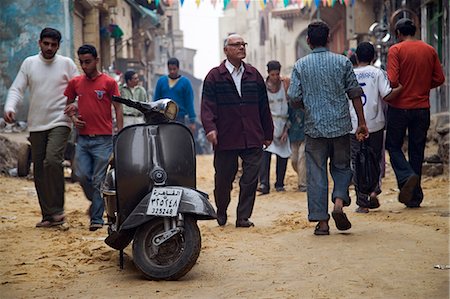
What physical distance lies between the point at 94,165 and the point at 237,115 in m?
1.37

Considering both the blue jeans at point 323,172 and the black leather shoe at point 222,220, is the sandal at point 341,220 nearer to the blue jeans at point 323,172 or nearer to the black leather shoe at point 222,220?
the blue jeans at point 323,172

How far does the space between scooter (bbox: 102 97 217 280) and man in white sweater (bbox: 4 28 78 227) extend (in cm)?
183

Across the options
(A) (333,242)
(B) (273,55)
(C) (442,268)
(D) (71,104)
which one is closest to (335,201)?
(A) (333,242)

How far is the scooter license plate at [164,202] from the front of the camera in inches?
189

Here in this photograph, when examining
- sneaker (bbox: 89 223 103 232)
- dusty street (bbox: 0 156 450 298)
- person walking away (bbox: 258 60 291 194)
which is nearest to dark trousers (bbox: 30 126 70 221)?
dusty street (bbox: 0 156 450 298)

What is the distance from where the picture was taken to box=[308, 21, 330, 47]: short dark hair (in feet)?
21.3

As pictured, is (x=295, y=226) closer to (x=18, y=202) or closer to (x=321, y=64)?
(x=321, y=64)

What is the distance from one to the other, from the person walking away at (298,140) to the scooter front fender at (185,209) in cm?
600

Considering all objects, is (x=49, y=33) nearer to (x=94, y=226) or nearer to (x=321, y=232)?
(x=94, y=226)

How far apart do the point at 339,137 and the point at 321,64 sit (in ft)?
1.97

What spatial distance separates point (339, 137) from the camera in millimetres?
6430

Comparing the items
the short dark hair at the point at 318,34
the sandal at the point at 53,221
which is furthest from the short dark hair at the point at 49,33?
the short dark hair at the point at 318,34

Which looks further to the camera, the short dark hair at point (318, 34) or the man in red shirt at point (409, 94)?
the man in red shirt at point (409, 94)

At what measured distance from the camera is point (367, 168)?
723 cm
